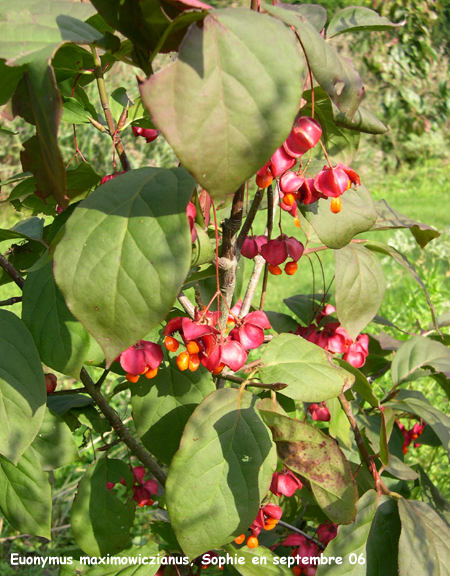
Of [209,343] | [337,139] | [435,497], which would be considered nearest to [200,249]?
[209,343]

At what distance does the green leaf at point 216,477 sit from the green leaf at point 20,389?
0.70 feet

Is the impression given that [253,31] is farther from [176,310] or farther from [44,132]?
[176,310]

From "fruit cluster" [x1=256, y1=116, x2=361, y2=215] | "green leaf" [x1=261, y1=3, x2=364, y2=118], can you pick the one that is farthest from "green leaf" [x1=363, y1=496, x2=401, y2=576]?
"green leaf" [x1=261, y1=3, x2=364, y2=118]

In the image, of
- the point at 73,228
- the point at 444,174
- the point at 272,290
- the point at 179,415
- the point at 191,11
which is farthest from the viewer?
the point at 444,174

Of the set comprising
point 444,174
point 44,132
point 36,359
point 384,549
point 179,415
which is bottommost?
point 444,174

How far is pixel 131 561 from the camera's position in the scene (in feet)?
3.36

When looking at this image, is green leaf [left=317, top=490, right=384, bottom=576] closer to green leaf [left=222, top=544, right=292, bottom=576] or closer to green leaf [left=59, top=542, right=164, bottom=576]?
green leaf [left=222, top=544, right=292, bottom=576]

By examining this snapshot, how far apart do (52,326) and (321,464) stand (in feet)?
1.49

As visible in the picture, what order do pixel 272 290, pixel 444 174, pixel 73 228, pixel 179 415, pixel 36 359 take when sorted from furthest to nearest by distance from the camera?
pixel 444 174
pixel 272 290
pixel 179 415
pixel 36 359
pixel 73 228

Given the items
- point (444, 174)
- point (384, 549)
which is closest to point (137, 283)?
point (384, 549)

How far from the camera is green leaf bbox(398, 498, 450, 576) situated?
2.74 ft

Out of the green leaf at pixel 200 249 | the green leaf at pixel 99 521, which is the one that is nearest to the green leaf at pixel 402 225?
the green leaf at pixel 200 249

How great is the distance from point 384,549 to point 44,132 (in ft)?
2.81

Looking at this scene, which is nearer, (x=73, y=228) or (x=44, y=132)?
(x=44, y=132)
